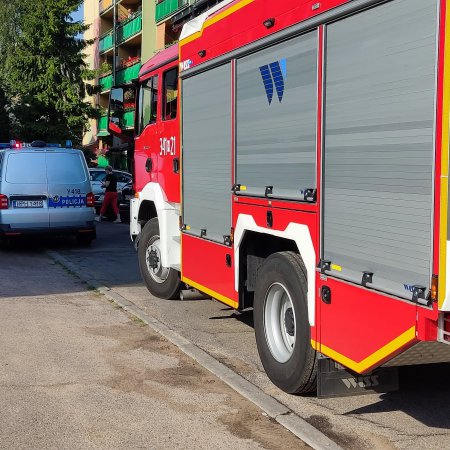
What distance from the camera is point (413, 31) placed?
12.0 ft

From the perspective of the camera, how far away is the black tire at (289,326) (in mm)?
4852

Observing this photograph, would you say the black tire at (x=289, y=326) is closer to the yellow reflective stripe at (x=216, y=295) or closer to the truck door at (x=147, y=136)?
the yellow reflective stripe at (x=216, y=295)

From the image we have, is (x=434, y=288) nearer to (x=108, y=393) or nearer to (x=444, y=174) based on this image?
(x=444, y=174)

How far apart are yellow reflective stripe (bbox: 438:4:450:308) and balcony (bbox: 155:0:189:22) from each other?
30243mm

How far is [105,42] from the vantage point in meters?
47.2

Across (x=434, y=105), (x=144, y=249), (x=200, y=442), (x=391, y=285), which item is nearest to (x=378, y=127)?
(x=434, y=105)

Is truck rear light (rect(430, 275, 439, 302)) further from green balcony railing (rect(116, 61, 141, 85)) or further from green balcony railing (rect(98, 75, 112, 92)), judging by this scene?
green balcony railing (rect(98, 75, 112, 92))

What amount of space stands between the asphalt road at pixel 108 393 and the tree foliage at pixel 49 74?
104ft

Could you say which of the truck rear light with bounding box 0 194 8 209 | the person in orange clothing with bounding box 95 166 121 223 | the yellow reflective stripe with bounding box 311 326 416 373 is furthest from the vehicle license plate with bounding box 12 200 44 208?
the yellow reflective stripe with bounding box 311 326 416 373

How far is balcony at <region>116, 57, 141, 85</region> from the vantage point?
40.1 m

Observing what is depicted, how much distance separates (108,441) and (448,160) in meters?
2.52

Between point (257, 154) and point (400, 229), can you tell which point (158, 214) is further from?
point (400, 229)

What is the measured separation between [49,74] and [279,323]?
114ft

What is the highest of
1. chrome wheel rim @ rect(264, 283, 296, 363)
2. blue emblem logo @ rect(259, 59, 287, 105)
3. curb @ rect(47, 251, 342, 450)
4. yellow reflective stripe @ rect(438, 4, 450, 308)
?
blue emblem logo @ rect(259, 59, 287, 105)
